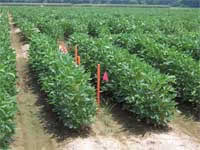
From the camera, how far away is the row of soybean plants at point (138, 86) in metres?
7.70

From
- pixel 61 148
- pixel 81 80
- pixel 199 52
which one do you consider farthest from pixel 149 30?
pixel 61 148

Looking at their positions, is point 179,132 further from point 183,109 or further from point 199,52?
point 199,52

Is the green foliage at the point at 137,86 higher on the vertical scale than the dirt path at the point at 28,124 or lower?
higher

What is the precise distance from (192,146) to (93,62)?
16.3 ft

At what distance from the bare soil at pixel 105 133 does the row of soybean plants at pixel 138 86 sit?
0.33 meters

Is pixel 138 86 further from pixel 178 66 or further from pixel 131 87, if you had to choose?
pixel 178 66

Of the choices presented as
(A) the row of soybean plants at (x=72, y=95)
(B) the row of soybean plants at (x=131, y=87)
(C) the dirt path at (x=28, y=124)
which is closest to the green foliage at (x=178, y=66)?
(B) the row of soybean plants at (x=131, y=87)

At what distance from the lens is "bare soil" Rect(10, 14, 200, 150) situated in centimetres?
711

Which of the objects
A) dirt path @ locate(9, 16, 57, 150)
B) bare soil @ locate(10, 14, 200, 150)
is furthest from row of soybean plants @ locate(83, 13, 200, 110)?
dirt path @ locate(9, 16, 57, 150)

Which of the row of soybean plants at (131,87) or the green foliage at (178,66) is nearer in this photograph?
the row of soybean plants at (131,87)

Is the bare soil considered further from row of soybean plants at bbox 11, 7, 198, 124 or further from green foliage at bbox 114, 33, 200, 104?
green foliage at bbox 114, 33, 200, 104

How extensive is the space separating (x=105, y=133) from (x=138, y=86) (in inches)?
51.4

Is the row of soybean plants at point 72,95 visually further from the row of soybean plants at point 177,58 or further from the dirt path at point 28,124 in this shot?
the row of soybean plants at point 177,58

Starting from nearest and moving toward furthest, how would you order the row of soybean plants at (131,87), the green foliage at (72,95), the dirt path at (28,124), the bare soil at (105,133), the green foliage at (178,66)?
the bare soil at (105,133)
the dirt path at (28,124)
the green foliage at (72,95)
the row of soybean plants at (131,87)
the green foliage at (178,66)
